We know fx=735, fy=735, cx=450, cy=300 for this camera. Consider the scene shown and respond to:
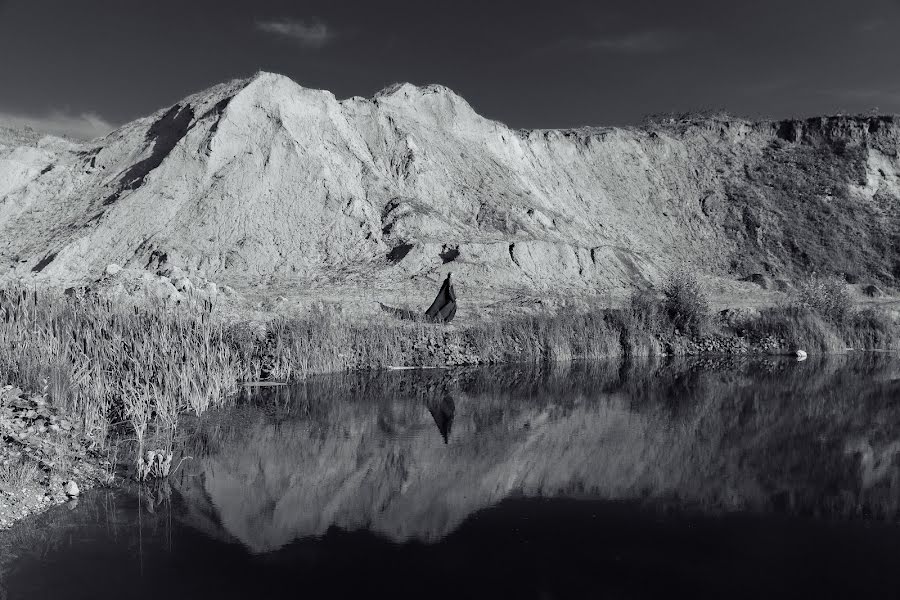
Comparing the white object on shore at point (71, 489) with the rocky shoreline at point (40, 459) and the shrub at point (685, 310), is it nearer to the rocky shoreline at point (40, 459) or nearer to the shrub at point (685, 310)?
the rocky shoreline at point (40, 459)

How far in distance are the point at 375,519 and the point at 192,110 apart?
1238 inches

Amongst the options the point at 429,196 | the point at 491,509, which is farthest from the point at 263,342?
the point at 429,196

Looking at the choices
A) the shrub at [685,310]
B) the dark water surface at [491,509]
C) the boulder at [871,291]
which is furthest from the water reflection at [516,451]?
the boulder at [871,291]

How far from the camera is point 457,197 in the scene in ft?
116

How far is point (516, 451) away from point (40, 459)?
631 cm

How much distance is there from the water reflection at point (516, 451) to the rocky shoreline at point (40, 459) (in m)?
1.16

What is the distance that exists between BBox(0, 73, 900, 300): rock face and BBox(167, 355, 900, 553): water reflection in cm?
1296

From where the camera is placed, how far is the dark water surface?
260 inches

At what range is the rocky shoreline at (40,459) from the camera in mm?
7734

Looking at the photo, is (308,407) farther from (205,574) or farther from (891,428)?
(891,428)

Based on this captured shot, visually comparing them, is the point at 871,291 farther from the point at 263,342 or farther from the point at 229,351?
the point at 229,351

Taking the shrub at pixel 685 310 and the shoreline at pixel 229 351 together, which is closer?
the shoreline at pixel 229 351

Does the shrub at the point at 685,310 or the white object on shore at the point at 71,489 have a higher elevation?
the shrub at the point at 685,310

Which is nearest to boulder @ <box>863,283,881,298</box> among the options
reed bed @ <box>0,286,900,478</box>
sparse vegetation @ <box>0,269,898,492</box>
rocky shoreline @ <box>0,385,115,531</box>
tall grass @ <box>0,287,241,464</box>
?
sparse vegetation @ <box>0,269,898,492</box>
